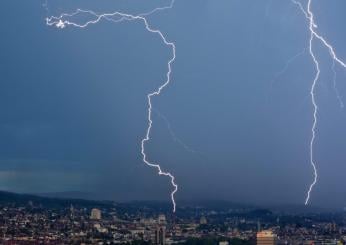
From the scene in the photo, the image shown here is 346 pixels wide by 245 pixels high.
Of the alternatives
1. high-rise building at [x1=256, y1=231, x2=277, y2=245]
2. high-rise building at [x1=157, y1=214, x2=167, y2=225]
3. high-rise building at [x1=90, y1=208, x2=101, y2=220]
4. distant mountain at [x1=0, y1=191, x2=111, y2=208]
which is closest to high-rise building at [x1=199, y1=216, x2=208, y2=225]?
high-rise building at [x1=157, y1=214, x2=167, y2=225]

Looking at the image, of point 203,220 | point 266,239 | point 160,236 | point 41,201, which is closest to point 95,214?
point 41,201

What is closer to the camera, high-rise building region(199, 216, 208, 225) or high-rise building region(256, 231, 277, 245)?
high-rise building region(256, 231, 277, 245)

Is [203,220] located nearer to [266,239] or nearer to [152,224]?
[152,224]

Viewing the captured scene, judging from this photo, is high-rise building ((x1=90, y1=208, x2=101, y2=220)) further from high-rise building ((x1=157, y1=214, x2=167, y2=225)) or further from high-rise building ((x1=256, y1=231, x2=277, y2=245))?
high-rise building ((x1=256, y1=231, x2=277, y2=245))

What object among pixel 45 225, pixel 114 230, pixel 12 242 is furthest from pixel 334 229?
pixel 12 242

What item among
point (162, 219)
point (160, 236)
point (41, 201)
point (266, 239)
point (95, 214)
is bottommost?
point (266, 239)

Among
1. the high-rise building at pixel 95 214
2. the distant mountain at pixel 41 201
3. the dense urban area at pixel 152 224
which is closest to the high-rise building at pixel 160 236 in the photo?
the dense urban area at pixel 152 224

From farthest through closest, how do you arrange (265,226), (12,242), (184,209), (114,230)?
(184,209) → (265,226) → (114,230) → (12,242)

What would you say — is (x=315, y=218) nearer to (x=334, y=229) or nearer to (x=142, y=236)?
(x=334, y=229)
